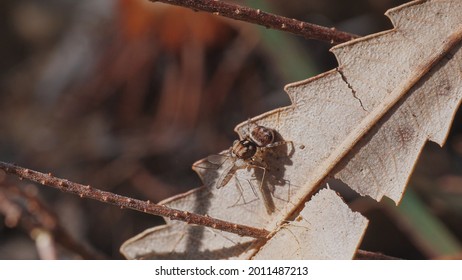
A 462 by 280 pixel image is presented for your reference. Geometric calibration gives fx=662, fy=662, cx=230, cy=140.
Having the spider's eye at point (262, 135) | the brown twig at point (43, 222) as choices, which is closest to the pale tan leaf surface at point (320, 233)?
the spider's eye at point (262, 135)

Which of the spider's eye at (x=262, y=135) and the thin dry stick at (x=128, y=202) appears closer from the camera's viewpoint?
the thin dry stick at (x=128, y=202)

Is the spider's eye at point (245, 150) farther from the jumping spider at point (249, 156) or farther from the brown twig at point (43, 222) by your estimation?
the brown twig at point (43, 222)

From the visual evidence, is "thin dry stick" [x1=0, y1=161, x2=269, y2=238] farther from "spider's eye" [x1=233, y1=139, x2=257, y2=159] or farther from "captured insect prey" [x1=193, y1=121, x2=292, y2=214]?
"spider's eye" [x1=233, y1=139, x2=257, y2=159]

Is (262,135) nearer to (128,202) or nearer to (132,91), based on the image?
(128,202)

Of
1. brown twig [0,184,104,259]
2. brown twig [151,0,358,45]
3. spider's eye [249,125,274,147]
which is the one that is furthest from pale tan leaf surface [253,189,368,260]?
brown twig [0,184,104,259]
